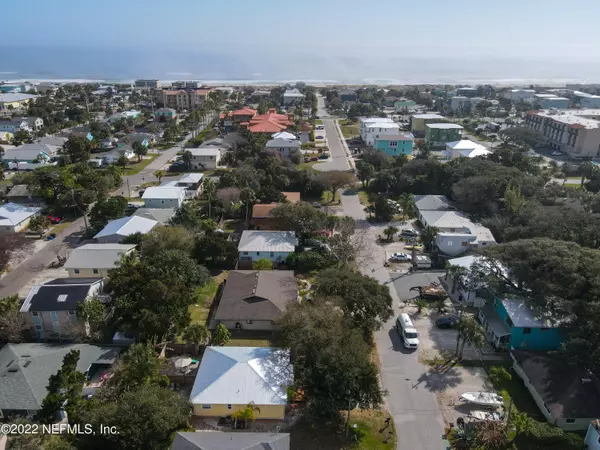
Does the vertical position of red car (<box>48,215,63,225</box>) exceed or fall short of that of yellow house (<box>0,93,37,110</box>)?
it falls short

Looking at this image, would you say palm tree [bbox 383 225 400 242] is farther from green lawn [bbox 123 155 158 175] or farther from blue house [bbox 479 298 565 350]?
green lawn [bbox 123 155 158 175]

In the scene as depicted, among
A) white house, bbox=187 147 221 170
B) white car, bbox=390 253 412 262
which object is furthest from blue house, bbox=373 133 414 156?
white car, bbox=390 253 412 262

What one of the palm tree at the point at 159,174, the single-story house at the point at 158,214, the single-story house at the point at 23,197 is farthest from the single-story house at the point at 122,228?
the palm tree at the point at 159,174

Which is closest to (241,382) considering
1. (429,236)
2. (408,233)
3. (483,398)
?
(483,398)

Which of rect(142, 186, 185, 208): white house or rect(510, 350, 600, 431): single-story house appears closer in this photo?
rect(510, 350, 600, 431): single-story house

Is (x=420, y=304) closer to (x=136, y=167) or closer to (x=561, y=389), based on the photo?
(x=561, y=389)

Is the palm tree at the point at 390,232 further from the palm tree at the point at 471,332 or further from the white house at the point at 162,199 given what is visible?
the white house at the point at 162,199

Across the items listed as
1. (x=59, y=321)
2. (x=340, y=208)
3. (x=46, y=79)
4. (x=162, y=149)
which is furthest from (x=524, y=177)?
(x=46, y=79)
